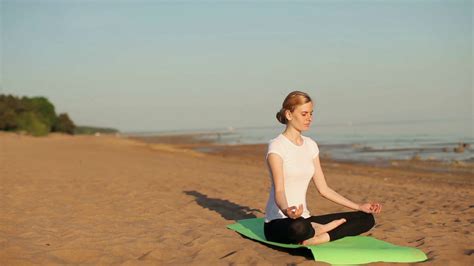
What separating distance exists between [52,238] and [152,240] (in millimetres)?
1082

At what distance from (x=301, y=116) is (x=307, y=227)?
106 cm

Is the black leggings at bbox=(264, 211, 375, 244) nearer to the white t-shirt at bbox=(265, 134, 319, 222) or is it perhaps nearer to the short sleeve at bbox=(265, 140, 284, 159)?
the white t-shirt at bbox=(265, 134, 319, 222)

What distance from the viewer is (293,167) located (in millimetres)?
4535

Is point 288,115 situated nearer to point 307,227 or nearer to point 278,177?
point 278,177

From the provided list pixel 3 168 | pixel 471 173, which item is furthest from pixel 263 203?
pixel 471 173

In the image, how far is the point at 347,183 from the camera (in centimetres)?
1175

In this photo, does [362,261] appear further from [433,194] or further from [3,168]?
[3,168]

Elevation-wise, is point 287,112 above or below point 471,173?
above

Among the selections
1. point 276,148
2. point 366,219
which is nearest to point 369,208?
point 366,219

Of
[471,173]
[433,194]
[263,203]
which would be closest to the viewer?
[263,203]

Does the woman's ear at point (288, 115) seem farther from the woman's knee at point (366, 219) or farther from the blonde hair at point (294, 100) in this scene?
the woman's knee at point (366, 219)

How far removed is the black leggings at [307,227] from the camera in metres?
4.43

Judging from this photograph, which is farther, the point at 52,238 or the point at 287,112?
the point at 52,238

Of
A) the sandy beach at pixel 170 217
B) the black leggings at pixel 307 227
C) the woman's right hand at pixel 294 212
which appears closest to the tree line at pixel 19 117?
the sandy beach at pixel 170 217
